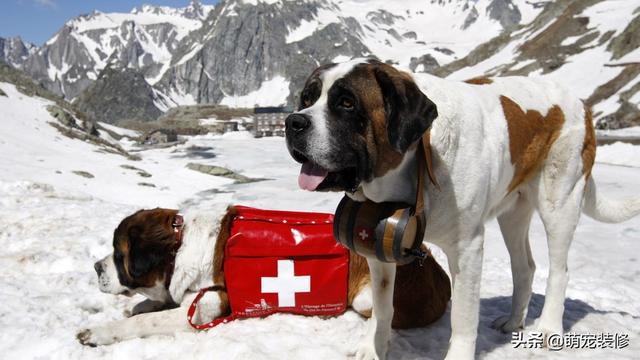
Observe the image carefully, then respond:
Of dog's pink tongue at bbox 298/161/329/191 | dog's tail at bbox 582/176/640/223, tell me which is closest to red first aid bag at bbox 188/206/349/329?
dog's pink tongue at bbox 298/161/329/191

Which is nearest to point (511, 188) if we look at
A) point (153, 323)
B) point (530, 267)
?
point (530, 267)

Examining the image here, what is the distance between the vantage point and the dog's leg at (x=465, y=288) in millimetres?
3359

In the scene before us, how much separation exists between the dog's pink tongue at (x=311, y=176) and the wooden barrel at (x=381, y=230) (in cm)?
51

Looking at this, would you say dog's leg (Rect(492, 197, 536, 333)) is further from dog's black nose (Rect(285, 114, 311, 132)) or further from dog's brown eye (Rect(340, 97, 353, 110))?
dog's black nose (Rect(285, 114, 311, 132))

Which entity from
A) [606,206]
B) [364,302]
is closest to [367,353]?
[364,302]

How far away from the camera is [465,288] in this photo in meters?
3.43

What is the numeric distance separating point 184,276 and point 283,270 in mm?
888

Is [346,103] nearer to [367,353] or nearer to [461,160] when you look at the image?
[461,160]

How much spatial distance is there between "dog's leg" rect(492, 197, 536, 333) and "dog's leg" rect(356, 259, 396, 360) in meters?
1.37

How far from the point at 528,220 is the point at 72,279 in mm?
4906

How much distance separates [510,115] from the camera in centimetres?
366

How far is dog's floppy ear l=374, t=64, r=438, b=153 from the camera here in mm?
2717

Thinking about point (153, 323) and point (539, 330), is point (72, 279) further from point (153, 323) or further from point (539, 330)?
point (539, 330)

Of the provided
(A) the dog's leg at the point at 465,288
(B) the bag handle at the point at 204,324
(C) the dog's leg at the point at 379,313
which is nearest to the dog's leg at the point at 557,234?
(A) the dog's leg at the point at 465,288
